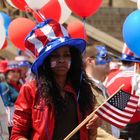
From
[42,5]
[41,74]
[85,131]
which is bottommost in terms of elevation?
[85,131]

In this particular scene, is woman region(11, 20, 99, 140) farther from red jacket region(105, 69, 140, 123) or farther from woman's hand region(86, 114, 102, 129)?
red jacket region(105, 69, 140, 123)

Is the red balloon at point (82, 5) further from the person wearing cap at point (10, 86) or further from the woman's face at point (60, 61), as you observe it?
the person wearing cap at point (10, 86)

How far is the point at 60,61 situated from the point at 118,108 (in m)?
0.60

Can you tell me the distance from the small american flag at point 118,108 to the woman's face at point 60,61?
39cm

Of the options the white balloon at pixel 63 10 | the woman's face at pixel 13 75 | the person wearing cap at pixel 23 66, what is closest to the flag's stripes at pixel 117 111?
the white balloon at pixel 63 10

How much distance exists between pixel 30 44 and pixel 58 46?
0.27 meters

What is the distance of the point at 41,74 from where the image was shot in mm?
4477

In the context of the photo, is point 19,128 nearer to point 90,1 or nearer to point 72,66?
point 72,66

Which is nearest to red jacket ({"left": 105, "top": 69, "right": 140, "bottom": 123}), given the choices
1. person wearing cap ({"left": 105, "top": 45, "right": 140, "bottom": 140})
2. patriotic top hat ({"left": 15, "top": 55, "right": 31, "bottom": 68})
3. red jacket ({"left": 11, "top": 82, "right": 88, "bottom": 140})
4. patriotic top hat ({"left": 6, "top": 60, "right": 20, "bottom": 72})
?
person wearing cap ({"left": 105, "top": 45, "right": 140, "bottom": 140})

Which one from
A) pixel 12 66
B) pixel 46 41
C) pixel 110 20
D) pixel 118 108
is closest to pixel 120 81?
pixel 118 108

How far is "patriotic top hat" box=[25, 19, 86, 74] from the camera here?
174 inches

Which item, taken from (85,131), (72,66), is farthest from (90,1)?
(85,131)

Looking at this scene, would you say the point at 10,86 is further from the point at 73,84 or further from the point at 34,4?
the point at 73,84

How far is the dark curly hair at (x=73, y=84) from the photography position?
440 centimetres
